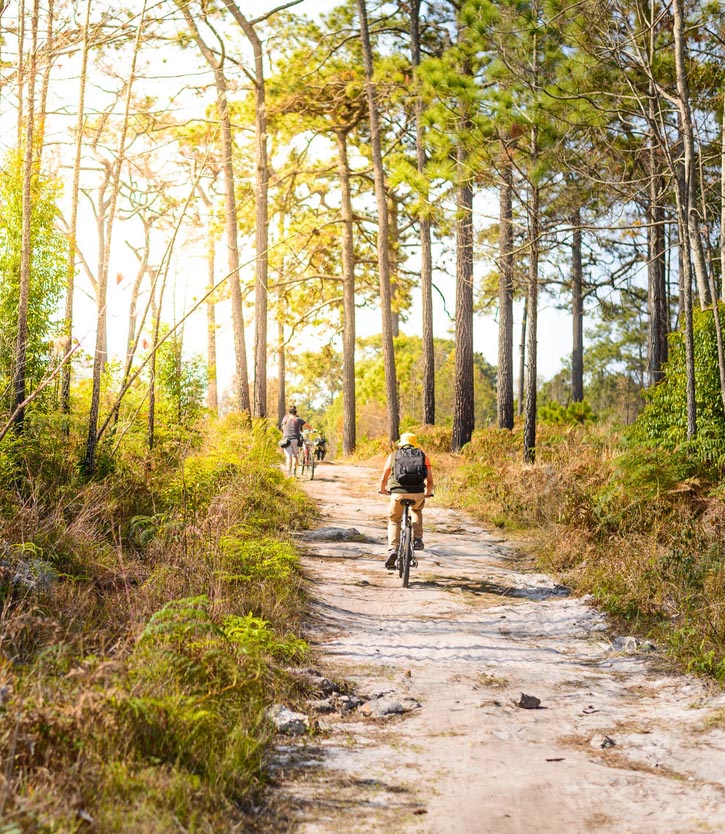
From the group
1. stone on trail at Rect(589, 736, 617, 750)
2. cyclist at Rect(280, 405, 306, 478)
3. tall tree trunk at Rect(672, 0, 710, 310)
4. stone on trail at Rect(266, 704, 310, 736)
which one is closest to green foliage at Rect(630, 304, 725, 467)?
tall tree trunk at Rect(672, 0, 710, 310)

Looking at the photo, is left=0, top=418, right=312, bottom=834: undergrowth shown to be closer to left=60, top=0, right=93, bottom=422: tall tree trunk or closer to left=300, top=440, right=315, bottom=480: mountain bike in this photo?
left=60, top=0, right=93, bottom=422: tall tree trunk

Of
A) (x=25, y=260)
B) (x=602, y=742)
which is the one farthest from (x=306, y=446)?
(x=602, y=742)

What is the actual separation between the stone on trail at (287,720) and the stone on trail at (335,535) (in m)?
6.57

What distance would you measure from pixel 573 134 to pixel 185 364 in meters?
8.59

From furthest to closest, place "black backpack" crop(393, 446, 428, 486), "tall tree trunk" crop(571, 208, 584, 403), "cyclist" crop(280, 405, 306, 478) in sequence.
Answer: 1. "tall tree trunk" crop(571, 208, 584, 403)
2. "cyclist" crop(280, 405, 306, 478)
3. "black backpack" crop(393, 446, 428, 486)

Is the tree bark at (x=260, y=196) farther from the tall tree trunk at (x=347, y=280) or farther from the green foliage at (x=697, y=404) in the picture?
the green foliage at (x=697, y=404)

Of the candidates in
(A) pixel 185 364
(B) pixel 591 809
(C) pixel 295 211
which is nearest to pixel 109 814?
(B) pixel 591 809

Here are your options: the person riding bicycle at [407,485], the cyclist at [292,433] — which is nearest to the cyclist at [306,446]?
the cyclist at [292,433]

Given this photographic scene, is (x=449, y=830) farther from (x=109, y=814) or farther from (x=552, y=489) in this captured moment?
(x=552, y=489)

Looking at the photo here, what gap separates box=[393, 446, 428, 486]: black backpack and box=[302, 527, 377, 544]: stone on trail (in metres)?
2.32

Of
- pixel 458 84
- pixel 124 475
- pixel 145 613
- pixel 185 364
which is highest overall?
pixel 458 84

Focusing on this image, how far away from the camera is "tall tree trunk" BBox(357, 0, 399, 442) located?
22.7 m

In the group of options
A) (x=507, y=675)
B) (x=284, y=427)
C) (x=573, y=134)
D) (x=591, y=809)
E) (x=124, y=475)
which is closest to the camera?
(x=591, y=809)

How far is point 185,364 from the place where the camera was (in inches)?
625
